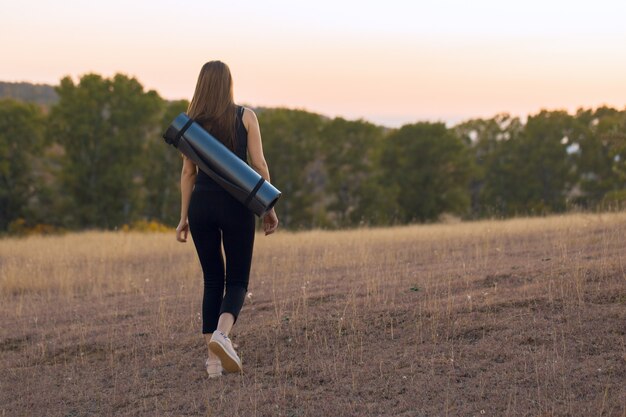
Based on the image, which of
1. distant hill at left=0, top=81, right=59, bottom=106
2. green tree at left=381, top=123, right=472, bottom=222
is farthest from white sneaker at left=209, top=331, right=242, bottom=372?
distant hill at left=0, top=81, right=59, bottom=106

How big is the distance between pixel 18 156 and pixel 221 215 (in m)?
30.2

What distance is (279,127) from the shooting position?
3962 centimetres

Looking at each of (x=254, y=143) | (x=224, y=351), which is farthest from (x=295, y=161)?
(x=224, y=351)

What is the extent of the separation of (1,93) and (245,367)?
104500mm

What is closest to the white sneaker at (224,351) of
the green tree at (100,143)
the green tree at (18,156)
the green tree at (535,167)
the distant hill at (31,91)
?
the green tree at (100,143)

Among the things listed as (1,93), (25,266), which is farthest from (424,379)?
(1,93)

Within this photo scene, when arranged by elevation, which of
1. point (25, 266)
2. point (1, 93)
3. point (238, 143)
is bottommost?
point (25, 266)

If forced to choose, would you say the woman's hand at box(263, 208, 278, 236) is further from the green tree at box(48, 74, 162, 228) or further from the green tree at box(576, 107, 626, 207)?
the green tree at box(576, 107, 626, 207)

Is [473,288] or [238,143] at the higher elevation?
[238,143]

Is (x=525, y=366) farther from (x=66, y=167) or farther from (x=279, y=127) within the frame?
(x=279, y=127)

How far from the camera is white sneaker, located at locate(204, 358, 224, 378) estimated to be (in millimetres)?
5410

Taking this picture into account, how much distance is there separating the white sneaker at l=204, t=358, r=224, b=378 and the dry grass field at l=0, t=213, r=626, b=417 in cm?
6

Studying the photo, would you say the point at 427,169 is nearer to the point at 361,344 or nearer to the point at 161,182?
the point at 161,182

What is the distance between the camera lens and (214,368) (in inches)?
213
